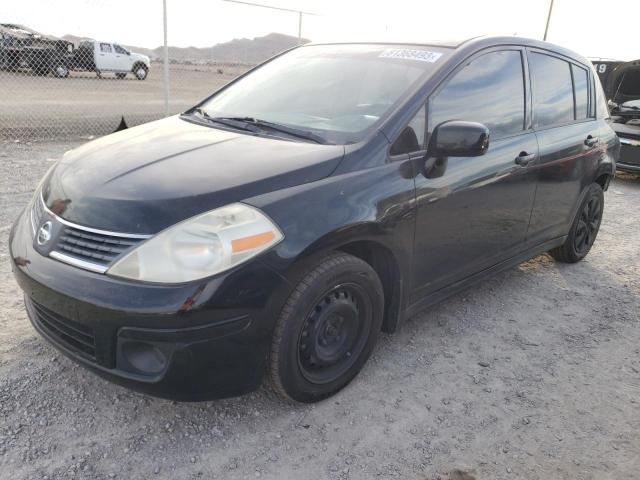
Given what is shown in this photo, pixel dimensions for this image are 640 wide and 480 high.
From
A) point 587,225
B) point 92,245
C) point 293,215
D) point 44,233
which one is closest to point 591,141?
point 587,225

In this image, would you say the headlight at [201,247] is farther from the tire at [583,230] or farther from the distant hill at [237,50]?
the distant hill at [237,50]

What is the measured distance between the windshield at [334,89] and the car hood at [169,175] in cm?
28

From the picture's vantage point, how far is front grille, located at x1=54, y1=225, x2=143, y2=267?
6.73 ft

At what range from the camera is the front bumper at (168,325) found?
2000mm

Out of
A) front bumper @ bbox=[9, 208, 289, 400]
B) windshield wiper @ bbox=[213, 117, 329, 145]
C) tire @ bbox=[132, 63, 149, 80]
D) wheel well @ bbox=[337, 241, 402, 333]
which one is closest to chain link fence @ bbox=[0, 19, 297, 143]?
tire @ bbox=[132, 63, 149, 80]

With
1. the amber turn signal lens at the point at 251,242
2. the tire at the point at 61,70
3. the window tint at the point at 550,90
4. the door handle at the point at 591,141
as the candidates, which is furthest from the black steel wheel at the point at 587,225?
the tire at the point at 61,70

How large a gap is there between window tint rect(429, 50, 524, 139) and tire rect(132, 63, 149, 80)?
17.6 metres

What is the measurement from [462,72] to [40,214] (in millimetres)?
2296

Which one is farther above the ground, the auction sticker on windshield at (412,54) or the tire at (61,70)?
the auction sticker on windshield at (412,54)

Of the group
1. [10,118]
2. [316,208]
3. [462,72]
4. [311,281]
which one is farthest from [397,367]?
[10,118]

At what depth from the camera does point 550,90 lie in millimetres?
3816

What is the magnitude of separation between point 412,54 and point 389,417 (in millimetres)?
1981

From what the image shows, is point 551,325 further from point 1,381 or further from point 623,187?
point 623,187

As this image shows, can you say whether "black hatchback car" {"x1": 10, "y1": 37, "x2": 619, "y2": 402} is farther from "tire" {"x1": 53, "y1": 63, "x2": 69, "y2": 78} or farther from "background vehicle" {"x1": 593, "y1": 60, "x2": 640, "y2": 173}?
"tire" {"x1": 53, "y1": 63, "x2": 69, "y2": 78}
